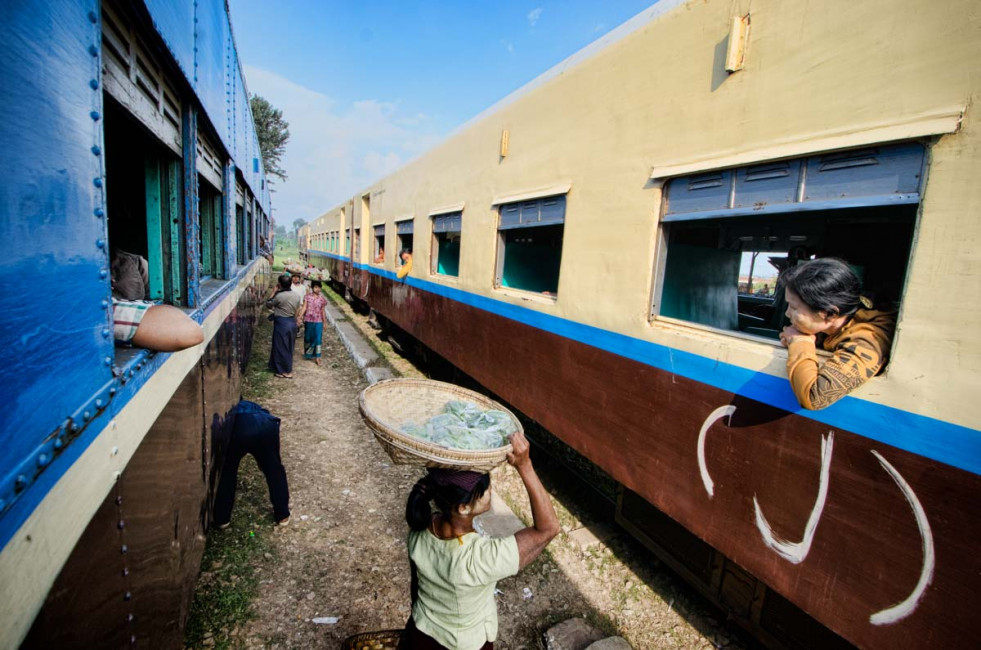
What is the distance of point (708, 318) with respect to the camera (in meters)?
2.89

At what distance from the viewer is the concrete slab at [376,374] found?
611 centimetres

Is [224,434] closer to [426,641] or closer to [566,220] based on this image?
[426,641]

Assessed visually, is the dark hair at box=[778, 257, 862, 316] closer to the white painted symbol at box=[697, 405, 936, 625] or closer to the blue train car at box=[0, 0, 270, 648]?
the white painted symbol at box=[697, 405, 936, 625]

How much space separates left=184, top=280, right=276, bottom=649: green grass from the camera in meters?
2.36

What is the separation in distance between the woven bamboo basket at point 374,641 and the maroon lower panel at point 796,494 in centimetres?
157

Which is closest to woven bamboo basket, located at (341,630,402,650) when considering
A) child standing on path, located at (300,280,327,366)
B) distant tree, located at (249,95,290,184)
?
child standing on path, located at (300,280,327,366)

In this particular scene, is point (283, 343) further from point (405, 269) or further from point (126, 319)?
point (126, 319)

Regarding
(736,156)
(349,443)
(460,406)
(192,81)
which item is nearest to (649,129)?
(736,156)

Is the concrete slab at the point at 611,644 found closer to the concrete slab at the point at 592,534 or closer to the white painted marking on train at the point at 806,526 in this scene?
the concrete slab at the point at 592,534

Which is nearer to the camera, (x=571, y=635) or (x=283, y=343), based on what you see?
(x=571, y=635)

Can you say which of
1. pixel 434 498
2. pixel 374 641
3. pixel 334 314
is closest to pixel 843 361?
pixel 434 498

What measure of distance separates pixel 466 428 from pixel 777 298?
2.61m

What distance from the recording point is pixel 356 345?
320 inches

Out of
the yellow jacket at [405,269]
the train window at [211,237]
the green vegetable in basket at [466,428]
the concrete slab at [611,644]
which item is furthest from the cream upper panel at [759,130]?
the yellow jacket at [405,269]
